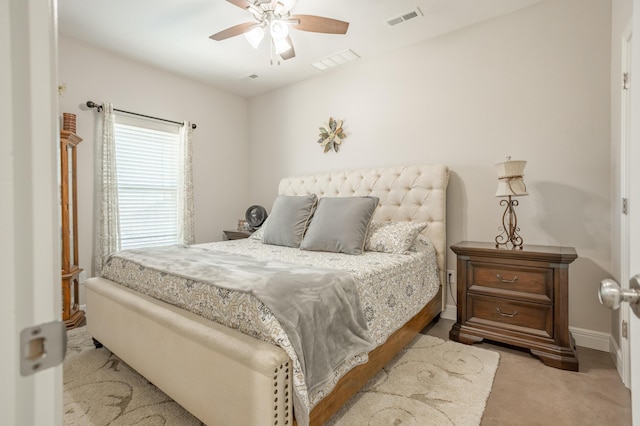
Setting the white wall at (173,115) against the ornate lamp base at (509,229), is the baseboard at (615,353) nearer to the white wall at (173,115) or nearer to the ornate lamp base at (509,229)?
the ornate lamp base at (509,229)

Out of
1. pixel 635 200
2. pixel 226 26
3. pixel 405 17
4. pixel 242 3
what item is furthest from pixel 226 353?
pixel 405 17

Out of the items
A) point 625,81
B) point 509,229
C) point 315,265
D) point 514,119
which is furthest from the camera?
point 514,119

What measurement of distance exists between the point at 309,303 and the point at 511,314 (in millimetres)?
1740

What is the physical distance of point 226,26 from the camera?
9.37 feet

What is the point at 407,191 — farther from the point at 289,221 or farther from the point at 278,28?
the point at 278,28

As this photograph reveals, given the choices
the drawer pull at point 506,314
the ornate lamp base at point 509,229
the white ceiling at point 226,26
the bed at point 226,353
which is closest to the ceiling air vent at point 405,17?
the white ceiling at point 226,26

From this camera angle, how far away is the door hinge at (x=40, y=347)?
0.40m

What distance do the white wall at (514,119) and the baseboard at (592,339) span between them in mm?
39

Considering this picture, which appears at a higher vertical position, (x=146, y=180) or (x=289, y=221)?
(x=146, y=180)

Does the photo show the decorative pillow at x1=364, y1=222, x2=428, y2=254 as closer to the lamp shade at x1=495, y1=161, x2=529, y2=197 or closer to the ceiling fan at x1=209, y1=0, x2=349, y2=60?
the lamp shade at x1=495, y1=161, x2=529, y2=197

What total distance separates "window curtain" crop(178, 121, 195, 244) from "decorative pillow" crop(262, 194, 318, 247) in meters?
1.35

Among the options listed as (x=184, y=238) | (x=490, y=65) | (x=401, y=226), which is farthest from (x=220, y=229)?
(x=490, y=65)

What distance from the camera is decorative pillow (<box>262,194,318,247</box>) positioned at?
9.48 ft

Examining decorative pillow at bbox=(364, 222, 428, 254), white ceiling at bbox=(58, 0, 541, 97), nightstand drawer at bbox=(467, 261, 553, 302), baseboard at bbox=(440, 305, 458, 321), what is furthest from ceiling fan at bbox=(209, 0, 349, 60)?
baseboard at bbox=(440, 305, 458, 321)
